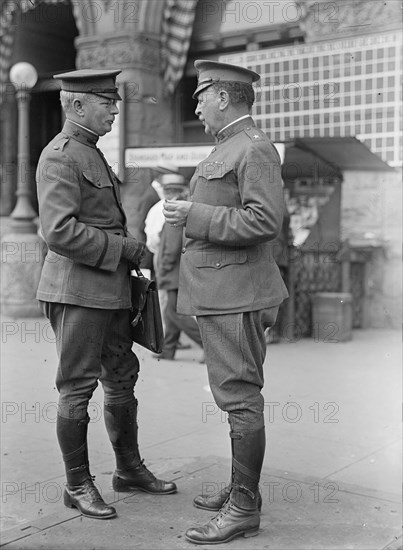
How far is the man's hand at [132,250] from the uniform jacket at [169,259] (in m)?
4.20

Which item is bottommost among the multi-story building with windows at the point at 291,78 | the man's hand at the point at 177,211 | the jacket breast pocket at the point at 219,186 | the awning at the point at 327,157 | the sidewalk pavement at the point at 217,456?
the sidewalk pavement at the point at 217,456

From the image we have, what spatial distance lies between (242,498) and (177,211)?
1.28 m

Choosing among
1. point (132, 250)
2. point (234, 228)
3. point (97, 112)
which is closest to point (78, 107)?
point (97, 112)

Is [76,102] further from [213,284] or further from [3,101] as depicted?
[3,101]

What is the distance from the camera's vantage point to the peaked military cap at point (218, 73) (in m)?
3.63

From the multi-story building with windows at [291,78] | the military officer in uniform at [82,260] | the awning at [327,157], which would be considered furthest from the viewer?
the multi-story building with windows at [291,78]

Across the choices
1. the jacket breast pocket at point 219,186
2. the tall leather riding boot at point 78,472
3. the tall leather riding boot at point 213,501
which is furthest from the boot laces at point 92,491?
the jacket breast pocket at point 219,186

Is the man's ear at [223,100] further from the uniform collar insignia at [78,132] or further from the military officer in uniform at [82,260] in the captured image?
the uniform collar insignia at [78,132]

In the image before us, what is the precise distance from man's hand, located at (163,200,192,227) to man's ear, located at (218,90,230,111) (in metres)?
0.46

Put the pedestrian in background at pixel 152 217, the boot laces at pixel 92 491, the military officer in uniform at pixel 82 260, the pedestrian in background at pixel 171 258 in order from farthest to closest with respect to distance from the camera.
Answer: the pedestrian in background at pixel 152 217
the pedestrian in background at pixel 171 258
the boot laces at pixel 92 491
the military officer in uniform at pixel 82 260

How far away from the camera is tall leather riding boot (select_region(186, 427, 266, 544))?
353 cm

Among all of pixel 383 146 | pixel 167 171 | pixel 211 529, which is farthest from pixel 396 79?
pixel 211 529

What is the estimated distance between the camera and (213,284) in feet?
11.9

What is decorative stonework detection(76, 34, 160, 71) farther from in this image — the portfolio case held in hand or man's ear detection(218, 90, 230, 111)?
man's ear detection(218, 90, 230, 111)
